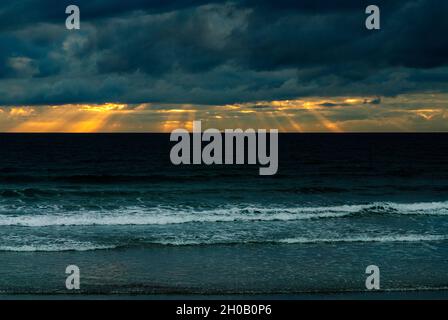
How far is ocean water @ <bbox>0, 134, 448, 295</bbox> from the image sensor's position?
1389cm

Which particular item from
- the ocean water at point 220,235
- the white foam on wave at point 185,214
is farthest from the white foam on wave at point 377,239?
the white foam on wave at point 185,214

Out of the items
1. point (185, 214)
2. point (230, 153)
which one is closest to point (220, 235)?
point (185, 214)

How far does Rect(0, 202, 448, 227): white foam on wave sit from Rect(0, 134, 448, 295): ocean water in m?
0.06

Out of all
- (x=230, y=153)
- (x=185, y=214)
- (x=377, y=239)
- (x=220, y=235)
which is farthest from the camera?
(x=230, y=153)

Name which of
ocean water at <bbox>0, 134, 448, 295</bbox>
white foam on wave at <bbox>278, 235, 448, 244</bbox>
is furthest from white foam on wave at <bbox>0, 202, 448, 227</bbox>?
white foam on wave at <bbox>278, 235, 448, 244</bbox>

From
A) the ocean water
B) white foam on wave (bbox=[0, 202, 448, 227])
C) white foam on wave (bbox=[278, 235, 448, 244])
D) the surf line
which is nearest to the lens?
the ocean water

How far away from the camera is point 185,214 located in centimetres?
2508

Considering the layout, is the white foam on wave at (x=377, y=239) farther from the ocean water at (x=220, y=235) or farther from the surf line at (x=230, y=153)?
the surf line at (x=230, y=153)

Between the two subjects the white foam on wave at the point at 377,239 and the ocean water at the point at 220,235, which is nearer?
the ocean water at the point at 220,235

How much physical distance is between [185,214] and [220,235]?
5356 millimetres

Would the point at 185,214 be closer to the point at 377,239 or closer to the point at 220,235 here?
the point at 220,235

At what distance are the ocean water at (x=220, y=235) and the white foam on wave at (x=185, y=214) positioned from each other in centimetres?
6

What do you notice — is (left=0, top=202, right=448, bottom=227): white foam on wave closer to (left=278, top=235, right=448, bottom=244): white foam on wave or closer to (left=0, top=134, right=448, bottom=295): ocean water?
(left=0, top=134, right=448, bottom=295): ocean water

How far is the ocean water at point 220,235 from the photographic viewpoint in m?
13.9
